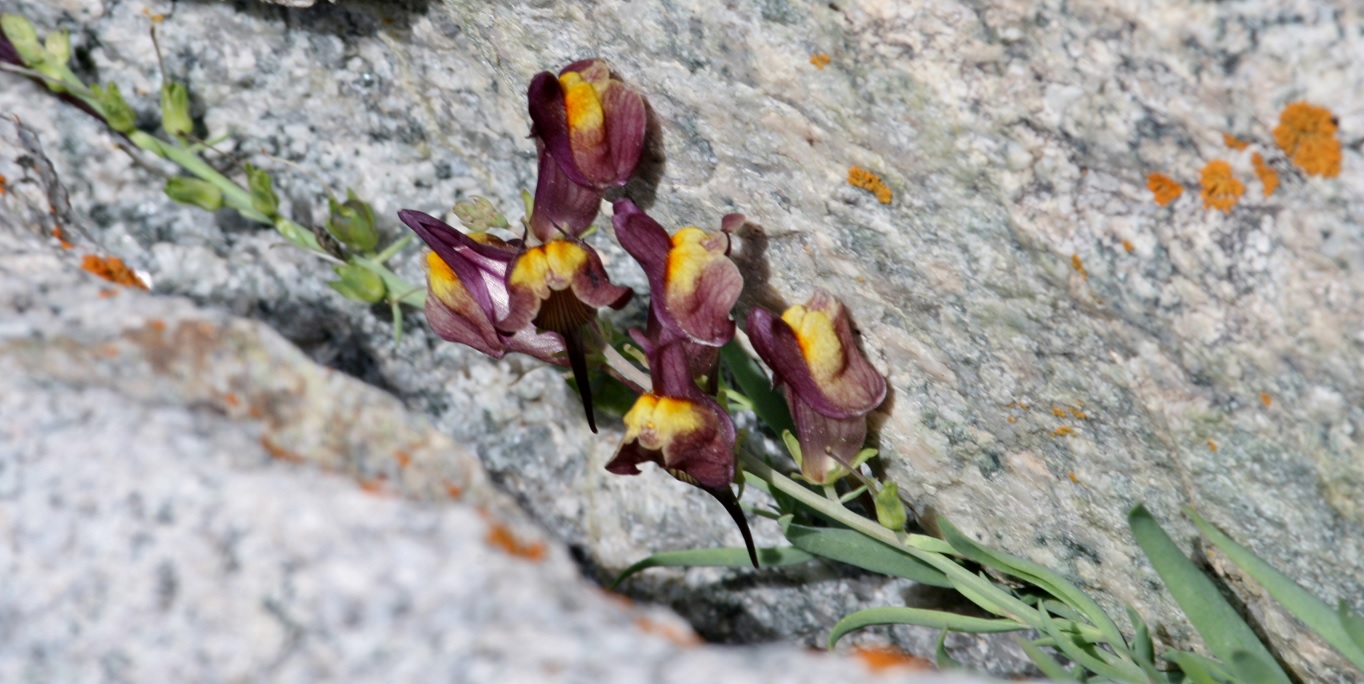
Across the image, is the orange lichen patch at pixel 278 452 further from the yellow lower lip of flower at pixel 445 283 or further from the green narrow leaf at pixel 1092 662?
the green narrow leaf at pixel 1092 662

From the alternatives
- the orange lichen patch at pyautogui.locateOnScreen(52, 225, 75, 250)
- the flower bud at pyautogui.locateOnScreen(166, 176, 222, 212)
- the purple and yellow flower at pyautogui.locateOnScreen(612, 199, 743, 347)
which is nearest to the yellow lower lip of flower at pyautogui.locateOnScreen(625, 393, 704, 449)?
the purple and yellow flower at pyautogui.locateOnScreen(612, 199, 743, 347)

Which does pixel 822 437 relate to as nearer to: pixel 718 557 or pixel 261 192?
pixel 718 557

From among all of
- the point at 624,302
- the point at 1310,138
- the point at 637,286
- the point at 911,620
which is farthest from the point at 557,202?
the point at 1310,138

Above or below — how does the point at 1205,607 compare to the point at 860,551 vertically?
above

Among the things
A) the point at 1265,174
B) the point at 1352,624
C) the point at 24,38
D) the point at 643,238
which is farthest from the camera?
the point at 24,38

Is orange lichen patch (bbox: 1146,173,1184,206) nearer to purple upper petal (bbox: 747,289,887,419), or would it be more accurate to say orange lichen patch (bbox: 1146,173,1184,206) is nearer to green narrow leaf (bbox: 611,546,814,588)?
purple upper petal (bbox: 747,289,887,419)

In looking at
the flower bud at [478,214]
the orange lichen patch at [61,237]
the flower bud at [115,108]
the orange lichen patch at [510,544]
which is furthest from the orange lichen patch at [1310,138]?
the flower bud at [115,108]

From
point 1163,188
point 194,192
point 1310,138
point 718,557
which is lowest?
point 718,557
